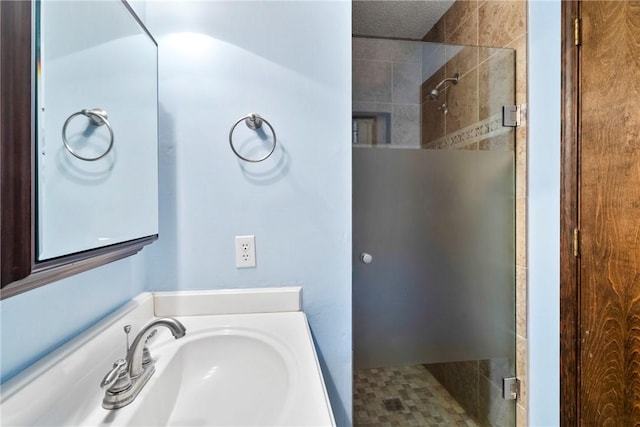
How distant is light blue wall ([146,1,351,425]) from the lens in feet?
3.35

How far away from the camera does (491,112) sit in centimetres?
132

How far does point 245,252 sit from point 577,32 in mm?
1506

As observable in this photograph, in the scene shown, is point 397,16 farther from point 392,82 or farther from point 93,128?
point 93,128

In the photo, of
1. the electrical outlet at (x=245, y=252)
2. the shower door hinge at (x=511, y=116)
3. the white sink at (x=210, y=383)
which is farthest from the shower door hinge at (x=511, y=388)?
the electrical outlet at (x=245, y=252)

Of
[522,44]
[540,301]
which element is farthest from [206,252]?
[522,44]

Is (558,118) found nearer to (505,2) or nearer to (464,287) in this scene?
(505,2)

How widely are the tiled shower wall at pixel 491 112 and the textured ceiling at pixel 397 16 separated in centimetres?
27

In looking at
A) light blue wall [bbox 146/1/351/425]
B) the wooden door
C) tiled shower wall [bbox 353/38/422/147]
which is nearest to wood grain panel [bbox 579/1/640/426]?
the wooden door

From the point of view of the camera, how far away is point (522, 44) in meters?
1.25

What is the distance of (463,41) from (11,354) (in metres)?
2.23

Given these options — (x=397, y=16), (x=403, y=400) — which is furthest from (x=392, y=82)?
(x=403, y=400)

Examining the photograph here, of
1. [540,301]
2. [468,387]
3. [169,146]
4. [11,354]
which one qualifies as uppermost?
[169,146]

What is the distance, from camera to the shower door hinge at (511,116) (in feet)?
4.16

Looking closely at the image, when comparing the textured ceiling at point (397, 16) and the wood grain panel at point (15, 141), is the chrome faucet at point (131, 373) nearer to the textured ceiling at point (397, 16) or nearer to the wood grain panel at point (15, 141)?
the wood grain panel at point (15, 141)
